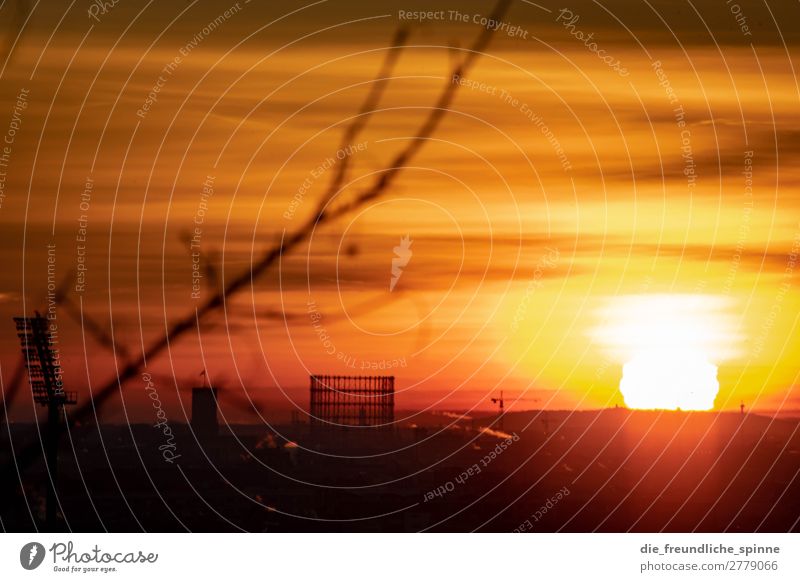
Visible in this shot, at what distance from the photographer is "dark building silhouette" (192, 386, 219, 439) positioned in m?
22.7

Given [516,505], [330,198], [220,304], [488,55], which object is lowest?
[516,505]

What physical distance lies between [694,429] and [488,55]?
55.5ft

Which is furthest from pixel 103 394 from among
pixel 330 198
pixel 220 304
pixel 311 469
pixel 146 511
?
pixel 146 511

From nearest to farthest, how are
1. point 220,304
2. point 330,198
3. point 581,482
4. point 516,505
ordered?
point 220,304 < point 330,198 < point 516,505 < point 581,482

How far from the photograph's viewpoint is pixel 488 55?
Answer: 1995 centimetres

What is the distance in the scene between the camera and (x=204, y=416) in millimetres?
27969

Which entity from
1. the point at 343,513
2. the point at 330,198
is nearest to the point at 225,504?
the point at 343,513

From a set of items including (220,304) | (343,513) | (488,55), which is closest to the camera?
(220,304)

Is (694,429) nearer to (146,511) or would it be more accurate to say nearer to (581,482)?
(146,511)

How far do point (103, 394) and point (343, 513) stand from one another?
23.8 meters

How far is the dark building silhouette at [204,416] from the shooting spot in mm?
22719
